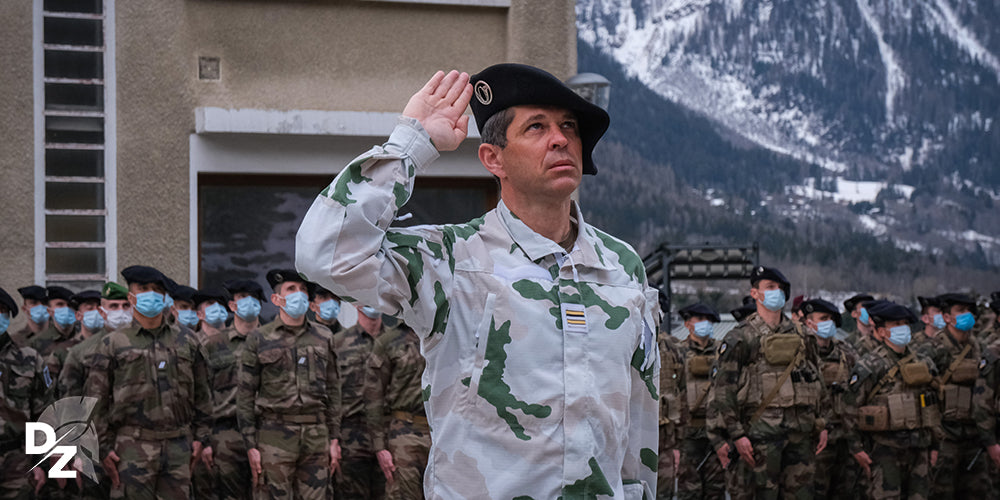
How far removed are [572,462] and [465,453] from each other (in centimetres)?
29

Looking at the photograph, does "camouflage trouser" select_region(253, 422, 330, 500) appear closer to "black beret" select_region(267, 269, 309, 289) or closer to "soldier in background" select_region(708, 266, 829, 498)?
"black beret" select_region(267, 269, 309, 289)

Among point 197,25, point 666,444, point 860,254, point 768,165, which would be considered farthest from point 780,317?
point 768,165

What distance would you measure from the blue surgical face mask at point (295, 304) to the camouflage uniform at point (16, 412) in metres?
2.39

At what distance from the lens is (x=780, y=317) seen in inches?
412

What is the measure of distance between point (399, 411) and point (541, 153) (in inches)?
270

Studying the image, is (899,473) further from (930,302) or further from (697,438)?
(930,302)

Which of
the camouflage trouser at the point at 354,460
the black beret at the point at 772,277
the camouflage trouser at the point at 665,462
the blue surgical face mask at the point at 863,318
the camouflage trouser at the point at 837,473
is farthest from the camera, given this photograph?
the blue surgical face mask at the point at 863,318

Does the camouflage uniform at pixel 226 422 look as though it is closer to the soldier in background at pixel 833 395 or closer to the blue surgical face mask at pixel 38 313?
the blue surgical face mask at pixel 38 313

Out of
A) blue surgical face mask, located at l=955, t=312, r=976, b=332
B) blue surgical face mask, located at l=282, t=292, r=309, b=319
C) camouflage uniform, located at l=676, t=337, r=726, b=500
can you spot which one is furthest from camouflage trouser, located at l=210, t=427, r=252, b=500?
blue surgical face mask, located at l=955, t=312, r=976, b=332

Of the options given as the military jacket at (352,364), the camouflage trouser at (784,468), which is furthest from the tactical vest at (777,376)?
the military jacket at (352,364)

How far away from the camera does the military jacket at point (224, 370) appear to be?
33.6 feet

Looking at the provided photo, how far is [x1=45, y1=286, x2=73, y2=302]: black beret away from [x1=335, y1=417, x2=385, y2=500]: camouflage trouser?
3091 millimetres

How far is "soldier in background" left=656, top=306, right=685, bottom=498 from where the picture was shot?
11.4 m

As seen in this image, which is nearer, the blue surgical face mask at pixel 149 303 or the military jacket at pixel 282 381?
the blue surgical face mask at pixel 149 303
